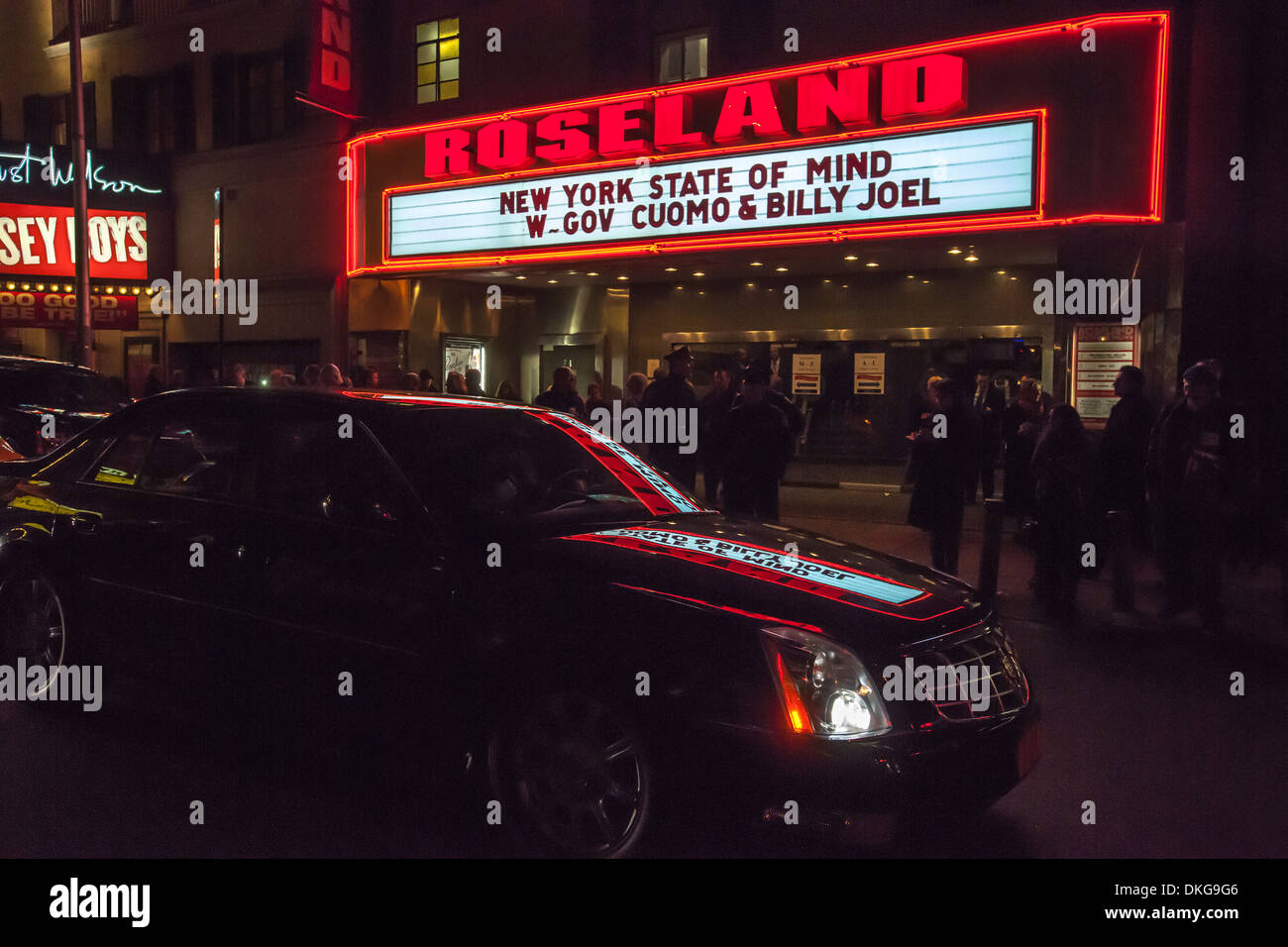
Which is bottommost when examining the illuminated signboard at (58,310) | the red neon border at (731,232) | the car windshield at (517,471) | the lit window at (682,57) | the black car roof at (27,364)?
the car windshield at (517,471)

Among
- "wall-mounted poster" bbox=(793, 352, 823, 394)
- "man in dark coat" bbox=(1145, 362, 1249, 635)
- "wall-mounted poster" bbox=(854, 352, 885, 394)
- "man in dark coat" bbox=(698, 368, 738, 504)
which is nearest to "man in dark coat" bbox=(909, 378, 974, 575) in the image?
"man in dark coat" bbox=(1145, 362, 1249, 635)

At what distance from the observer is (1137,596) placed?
30.2ft

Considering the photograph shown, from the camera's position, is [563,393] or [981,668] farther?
[563,393]

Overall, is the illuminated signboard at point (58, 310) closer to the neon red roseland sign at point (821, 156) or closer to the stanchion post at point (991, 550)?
the neon red roseland sign at point (821, 156)

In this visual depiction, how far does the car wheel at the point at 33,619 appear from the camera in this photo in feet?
17.2

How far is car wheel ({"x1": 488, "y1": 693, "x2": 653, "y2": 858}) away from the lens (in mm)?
3617

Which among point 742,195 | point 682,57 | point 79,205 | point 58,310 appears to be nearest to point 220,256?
point 79,205

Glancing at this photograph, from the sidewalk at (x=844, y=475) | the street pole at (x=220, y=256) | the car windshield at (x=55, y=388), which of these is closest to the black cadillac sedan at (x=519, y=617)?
the car windshield at (x=55, y=388)

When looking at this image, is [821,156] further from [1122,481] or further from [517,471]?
[517,471]

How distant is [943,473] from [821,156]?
218 inches

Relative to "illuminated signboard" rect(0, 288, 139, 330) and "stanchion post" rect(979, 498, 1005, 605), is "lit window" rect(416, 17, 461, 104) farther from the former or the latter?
"stanchion post" rect(979, 498, 1005, 605)

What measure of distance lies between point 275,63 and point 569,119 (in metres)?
8.04

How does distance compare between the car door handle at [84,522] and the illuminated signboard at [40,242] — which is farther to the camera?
the illuminated signboard at [40,242]

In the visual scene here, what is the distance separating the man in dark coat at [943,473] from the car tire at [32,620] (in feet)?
19.6
